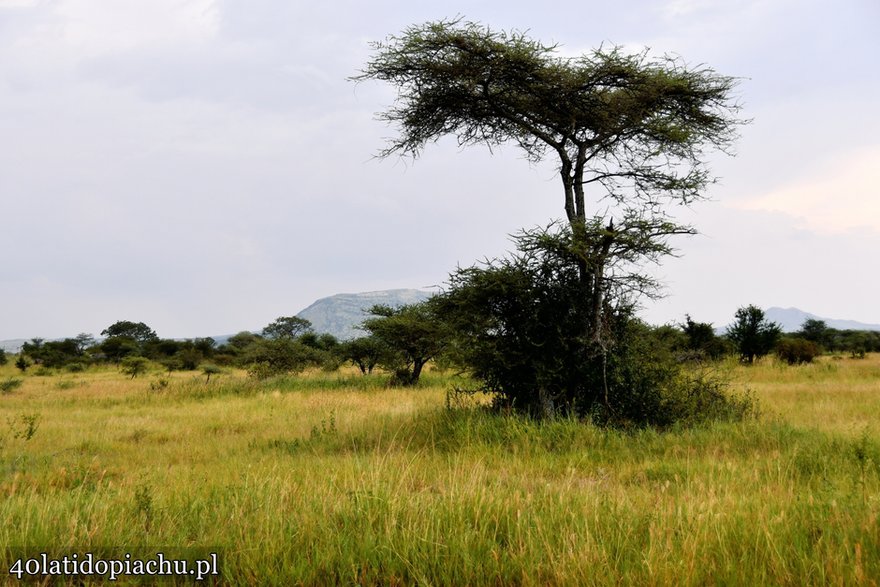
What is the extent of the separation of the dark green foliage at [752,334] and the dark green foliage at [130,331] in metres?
72.1

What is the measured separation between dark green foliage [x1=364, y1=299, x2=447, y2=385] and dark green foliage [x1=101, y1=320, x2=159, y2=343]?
6265cm

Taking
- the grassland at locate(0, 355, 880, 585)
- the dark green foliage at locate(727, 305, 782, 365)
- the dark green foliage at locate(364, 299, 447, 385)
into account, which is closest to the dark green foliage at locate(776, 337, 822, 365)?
the dark green foliage at locate(727, 305, 782, 365)

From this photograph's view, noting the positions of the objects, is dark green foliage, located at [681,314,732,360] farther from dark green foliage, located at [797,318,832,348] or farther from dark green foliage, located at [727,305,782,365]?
dark green foliage, located at [797,318,832,348]

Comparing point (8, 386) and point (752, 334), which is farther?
point (752, 334)

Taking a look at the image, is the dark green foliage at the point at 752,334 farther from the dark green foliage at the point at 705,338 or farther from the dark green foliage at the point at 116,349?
the dark green foliage at the point at 116,349

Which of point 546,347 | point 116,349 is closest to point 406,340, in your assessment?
point 546,347

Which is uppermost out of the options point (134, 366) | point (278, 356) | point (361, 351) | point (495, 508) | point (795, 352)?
point (361, 351)

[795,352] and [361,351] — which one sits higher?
[361,351]

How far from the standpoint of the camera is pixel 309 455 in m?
8.22

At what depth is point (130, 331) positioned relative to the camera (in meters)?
77.9

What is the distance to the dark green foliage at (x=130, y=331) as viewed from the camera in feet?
248

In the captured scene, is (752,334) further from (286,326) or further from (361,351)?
(286,326)

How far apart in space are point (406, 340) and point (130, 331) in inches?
2766

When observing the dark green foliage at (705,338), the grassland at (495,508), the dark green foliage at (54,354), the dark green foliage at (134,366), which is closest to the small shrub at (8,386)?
the dark green foliage at (134,366)
